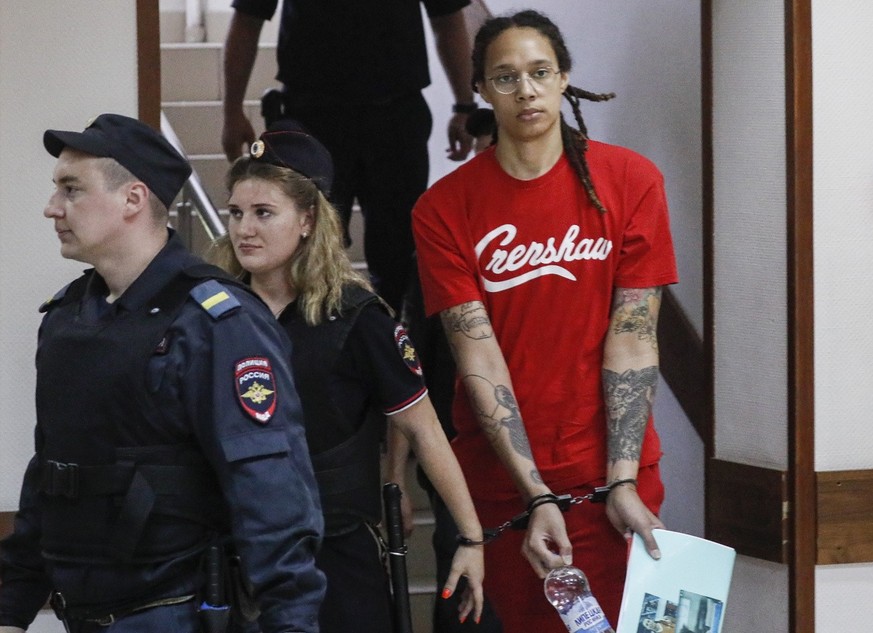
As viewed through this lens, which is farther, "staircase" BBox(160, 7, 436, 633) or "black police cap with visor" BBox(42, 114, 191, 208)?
"staircase" BBox(160, 7, 436, 633)

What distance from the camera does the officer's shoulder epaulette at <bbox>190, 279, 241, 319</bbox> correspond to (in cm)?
209

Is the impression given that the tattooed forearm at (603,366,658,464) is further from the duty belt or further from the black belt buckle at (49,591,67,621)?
the black belt buckle at (49,591,67,621)

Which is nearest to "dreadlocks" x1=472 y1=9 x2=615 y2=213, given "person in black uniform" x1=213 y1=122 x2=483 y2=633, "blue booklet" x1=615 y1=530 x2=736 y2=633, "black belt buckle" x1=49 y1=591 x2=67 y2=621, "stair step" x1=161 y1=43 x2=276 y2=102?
"person in black uniform" x1=213 y1=122 x2=483 y2=633

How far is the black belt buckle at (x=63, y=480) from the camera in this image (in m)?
2.08

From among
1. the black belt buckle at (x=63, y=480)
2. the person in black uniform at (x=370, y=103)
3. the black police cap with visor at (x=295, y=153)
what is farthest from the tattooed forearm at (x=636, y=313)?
the person in black uniform at (x=370, y=103)

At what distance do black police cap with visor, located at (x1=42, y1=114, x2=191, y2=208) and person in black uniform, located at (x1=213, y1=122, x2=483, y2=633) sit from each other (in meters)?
0.48

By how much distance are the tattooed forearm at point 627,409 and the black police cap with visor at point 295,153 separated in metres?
0.76

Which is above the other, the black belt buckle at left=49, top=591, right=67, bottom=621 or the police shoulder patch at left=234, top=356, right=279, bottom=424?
the police shoulder patch at left=234, top=356, right=279, bottom=424

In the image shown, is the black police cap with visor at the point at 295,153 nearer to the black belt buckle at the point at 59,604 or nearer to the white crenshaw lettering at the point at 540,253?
the white crenshaw lettering at the point at 540,253

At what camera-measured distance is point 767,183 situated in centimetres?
318

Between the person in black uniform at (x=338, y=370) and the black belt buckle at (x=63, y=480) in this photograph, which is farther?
the person in black uniform at (x=338, y=370)

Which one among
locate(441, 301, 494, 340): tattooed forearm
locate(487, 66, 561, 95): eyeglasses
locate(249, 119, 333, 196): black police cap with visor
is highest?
locate(487, 66, 561, 95): eyeglasses

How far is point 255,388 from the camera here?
2061mm

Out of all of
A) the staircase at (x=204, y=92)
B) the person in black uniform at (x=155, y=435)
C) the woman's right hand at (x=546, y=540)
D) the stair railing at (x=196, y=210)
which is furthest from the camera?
the staircase at (x=204, y=92)
